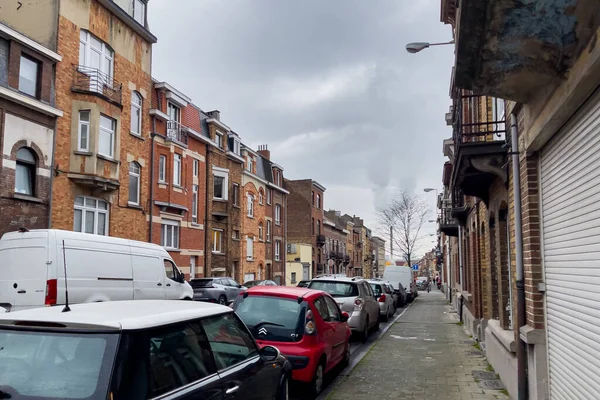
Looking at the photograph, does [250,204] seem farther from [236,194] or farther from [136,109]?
[136,109]

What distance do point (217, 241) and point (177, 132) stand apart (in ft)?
26.3

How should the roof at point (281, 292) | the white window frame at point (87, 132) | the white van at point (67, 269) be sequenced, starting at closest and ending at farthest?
1. the roof at point (281, 292)
2. the white van at point (67, 269)
3. the white window frame at point (87, 132)

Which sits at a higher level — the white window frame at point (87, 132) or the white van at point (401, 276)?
the white window frame at point (87, 132)

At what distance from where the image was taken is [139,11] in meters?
24.2

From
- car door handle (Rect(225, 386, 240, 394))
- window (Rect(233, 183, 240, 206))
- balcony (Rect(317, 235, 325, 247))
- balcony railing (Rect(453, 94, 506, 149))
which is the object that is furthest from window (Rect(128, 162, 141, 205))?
balcony (Rect(317, 235, 325, 247))

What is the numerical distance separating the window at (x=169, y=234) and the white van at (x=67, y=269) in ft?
36.4

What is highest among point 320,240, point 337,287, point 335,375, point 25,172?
point 25,172

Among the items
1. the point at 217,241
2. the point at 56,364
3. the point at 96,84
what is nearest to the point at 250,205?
the point at 217,241

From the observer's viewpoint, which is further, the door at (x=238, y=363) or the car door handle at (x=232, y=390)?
the door at (x=238, y=363)

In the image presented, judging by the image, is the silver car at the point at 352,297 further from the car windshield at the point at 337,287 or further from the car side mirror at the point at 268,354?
the car side mirror at the point at 268,354

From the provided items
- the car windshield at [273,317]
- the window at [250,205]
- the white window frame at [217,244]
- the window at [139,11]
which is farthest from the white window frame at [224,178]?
the car windshield at [273,317]

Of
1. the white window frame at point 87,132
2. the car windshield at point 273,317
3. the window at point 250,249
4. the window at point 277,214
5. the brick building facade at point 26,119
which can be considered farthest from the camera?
the window at point 277,214

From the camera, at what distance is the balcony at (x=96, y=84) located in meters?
19.4

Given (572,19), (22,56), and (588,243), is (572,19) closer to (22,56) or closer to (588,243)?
(588,243)
